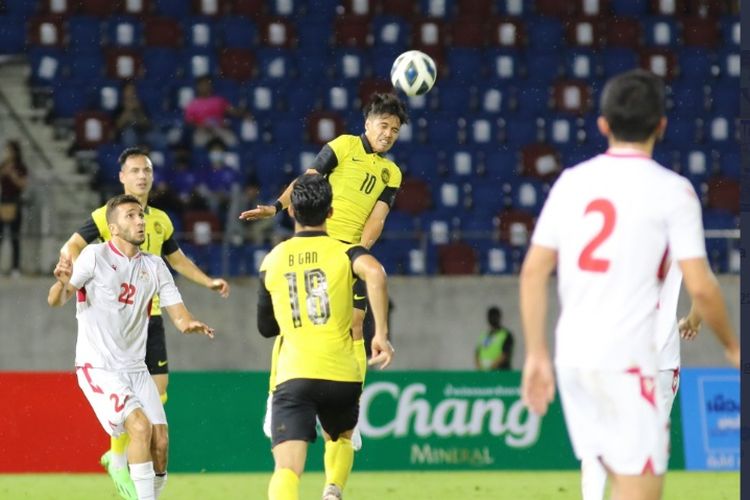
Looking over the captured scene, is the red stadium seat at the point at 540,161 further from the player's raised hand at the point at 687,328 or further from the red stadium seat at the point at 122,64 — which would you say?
the player's raised hand at the point at 687,328

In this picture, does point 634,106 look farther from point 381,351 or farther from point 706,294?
point 381,351

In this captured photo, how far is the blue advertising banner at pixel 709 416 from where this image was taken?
15.6 m

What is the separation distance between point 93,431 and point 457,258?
5.63 m

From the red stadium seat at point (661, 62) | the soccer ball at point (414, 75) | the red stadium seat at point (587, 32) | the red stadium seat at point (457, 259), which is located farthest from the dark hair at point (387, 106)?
the red stadium seat at point (661, 62)

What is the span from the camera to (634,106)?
5297 millimetres

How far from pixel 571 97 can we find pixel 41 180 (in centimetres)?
777

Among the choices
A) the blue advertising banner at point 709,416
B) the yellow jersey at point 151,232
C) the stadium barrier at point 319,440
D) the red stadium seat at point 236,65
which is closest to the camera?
the yellow jersey at point 151,232

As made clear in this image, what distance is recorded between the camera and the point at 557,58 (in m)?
22.1

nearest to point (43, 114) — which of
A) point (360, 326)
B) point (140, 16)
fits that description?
point (140, 16)

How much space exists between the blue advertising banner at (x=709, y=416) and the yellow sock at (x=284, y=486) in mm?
9097

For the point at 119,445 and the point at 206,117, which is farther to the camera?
the point at 206,117

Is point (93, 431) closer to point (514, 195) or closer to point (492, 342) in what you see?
point (492, 342)

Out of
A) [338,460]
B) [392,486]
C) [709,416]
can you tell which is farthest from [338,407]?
[709,416]

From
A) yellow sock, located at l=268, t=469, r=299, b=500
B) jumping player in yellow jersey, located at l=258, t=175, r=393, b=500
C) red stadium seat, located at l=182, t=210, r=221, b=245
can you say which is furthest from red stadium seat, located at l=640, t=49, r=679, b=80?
yellow sock, located at l=268, t=469, r=299, b=500
